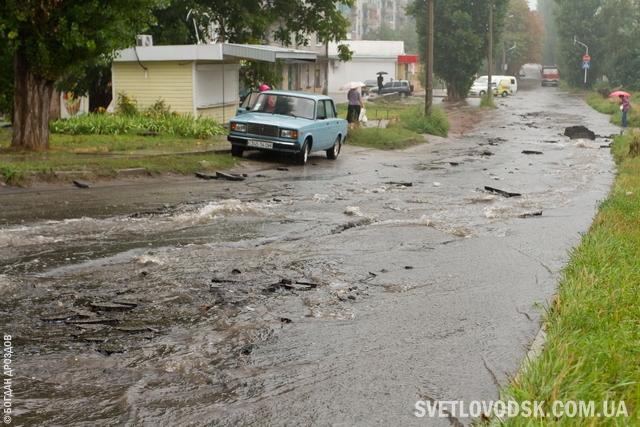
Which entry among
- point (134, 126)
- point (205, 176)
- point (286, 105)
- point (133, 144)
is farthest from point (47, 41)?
point (134, 126)

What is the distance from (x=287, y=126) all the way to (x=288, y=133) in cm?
16

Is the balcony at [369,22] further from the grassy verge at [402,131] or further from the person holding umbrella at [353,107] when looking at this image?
the person holding umbrella at [353,107]

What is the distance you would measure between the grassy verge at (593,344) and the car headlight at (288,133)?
433 inches

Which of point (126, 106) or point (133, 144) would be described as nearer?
point (133, 144)

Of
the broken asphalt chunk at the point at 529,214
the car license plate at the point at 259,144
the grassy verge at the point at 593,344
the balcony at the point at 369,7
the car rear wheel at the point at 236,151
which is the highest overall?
the balcony at the point at 369,7

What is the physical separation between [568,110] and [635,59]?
3348cm

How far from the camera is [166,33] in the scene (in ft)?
96.7

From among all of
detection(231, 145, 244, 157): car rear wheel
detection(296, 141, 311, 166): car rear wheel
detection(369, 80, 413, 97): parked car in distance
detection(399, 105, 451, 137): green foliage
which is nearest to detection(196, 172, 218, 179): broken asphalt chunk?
detection(231, 145, 244, 157): car rear wheel

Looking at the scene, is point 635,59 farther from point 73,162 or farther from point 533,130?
point 73,162

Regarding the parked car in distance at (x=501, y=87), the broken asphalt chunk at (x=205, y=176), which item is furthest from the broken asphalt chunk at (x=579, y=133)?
the parked car in distance at (x=501, y=87)

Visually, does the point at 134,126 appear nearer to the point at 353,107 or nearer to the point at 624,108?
the point at 353,107

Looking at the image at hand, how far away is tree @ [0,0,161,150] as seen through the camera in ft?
55.5

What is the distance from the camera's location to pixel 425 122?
3503 cm

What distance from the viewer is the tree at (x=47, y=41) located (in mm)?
16906
